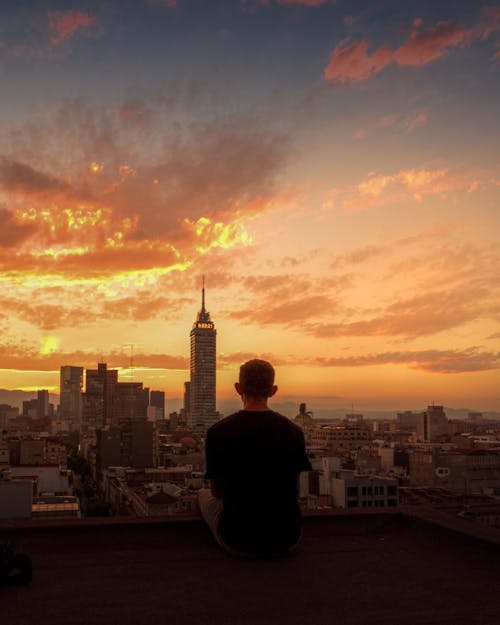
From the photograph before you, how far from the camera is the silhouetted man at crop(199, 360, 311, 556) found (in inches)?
191

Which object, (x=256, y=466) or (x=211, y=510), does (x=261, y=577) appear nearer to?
(x=256, y=466)

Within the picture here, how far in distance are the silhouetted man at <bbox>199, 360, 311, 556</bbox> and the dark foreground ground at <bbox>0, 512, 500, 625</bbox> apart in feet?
1.03

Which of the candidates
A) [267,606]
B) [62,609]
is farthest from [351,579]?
[62,609]

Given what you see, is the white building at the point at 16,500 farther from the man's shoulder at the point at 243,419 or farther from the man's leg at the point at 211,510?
the man's shoulder at the point at 243,419

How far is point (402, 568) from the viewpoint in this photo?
496 cm

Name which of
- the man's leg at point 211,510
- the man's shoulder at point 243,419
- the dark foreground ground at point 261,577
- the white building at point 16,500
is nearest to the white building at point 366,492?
the white building at point 16,500

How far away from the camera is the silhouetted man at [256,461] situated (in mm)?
4840

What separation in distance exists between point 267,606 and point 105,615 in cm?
94

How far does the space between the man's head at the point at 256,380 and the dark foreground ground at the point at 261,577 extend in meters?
1.24

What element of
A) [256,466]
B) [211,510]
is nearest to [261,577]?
[256,466]

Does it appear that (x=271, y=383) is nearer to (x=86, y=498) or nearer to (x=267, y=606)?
(x=267, y=606)

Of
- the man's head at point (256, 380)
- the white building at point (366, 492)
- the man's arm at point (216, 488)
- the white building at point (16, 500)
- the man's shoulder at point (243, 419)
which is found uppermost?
the man's head at point (256, 380)

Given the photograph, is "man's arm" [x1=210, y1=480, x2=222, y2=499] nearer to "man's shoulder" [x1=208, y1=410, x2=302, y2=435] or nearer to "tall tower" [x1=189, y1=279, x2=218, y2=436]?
"man's shoulder" [x1=208, y1=410, x2=302, y2=435]

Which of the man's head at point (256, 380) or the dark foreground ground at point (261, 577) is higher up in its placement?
the man's head at point (256, 380)
